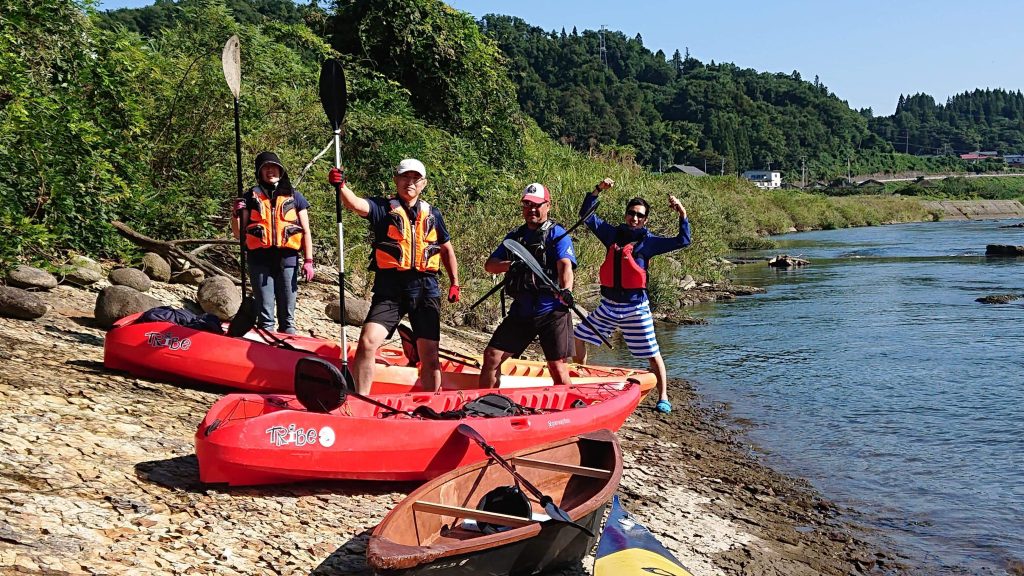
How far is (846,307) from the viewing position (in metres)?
17.3

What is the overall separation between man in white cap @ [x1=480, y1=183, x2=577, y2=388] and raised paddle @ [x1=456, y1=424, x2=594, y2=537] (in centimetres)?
120

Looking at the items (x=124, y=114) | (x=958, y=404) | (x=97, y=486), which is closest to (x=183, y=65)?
(x=124, y=114)

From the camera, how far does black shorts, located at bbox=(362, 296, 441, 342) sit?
18.1ft

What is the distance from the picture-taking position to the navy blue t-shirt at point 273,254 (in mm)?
6441

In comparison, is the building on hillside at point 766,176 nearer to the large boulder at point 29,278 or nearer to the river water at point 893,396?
the river water at point 893,396

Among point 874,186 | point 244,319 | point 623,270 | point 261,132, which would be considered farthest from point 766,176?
point 244,319

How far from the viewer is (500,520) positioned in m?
4.08

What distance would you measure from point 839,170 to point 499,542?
125624 millimetres

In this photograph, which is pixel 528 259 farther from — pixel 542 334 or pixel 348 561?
pixel 348 561

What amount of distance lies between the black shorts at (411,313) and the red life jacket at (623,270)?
219cm

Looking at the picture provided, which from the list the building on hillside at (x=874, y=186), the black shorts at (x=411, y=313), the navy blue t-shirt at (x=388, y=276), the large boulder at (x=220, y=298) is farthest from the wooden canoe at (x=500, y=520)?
the building on hillside at (x=874, y=186)

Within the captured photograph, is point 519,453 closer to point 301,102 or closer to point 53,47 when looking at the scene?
point 53,47

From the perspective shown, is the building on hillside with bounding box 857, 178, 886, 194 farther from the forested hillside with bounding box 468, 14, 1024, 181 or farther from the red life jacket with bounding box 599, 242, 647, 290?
the red life jacket with bounding box 599, 242, 647, 290

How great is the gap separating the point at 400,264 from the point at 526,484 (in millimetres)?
1793
